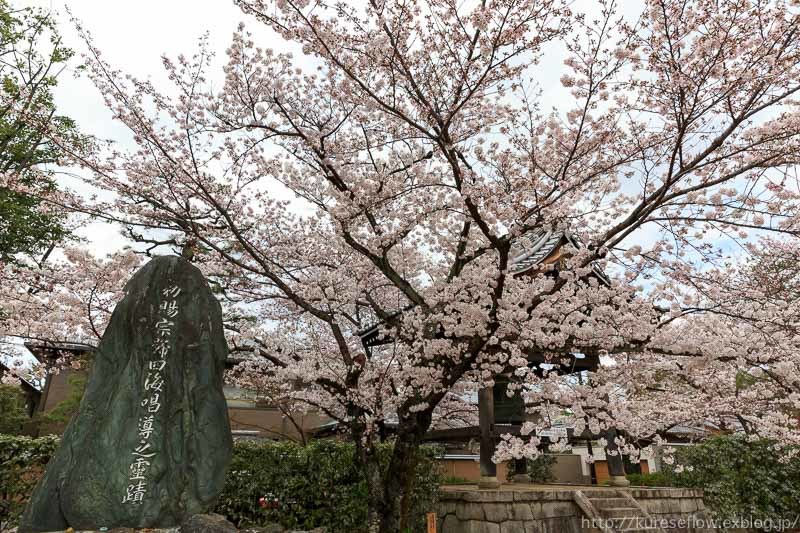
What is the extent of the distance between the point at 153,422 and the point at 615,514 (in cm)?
715

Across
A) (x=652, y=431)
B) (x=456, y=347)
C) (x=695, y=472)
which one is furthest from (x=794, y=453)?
(x=456, y=347)

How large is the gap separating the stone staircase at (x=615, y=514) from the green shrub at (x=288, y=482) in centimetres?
272

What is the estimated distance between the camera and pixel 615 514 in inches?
294

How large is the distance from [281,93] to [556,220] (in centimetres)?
381

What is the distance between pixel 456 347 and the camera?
19.9 ft

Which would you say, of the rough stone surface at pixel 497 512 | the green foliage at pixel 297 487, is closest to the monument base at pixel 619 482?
the rough stone surface at pixel 497 512

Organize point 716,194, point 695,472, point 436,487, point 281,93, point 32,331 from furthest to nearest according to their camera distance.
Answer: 1. point 695,472
2. point 436,487
3. point 32,331
4. point 281,93
5. point 716,194

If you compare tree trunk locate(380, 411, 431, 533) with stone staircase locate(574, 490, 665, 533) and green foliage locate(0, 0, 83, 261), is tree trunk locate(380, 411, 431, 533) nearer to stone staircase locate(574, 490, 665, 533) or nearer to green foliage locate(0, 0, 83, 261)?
stone staircase locate(574, 490, 665, 533)

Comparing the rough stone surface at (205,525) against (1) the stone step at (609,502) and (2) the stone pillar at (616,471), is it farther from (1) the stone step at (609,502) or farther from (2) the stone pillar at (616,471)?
(2) the stone pillar at (616,471)

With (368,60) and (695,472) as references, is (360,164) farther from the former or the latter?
(695,472)

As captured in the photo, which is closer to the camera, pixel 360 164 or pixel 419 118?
pixel 419 118

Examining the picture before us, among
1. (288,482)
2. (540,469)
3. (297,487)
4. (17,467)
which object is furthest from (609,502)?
(17,467)

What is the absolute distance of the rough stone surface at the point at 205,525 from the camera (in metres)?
3.80

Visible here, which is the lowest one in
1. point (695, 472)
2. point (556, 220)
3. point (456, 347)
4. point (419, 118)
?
point (695, 472)
